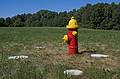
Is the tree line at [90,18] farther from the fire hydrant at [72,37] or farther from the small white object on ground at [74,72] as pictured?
the small white object on ground at [74,72]

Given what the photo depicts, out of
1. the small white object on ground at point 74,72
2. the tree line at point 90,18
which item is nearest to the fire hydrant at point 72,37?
the small white object on ground at point 74,72

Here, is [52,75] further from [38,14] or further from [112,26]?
[38,14]

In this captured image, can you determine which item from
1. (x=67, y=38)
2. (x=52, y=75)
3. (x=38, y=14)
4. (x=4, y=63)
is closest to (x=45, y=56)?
(x=67, y=38)

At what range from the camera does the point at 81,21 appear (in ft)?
260

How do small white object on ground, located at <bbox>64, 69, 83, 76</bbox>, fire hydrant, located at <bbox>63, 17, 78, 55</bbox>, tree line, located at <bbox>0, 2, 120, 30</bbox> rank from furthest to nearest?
tree line, located at <bbox>0, 2, 120, 30</bbox>, fire hydrant, located at <bbox>63, 17, 78, 55</bbox>, small white object on ground, located at <bbox>64, 69, 83, 76</bbox>

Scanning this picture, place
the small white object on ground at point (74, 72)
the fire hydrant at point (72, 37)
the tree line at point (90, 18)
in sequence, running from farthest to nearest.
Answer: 1. the tree line at point (90, 18)
2. the fire hydrant at point (72, 37)
3. the small white object on ground at point (74, 72)

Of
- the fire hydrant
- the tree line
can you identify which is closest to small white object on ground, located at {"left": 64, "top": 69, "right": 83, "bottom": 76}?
the fire hydrant

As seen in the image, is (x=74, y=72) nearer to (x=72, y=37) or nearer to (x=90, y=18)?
(x=72, y=37)

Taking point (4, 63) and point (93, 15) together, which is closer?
point (4, 63)

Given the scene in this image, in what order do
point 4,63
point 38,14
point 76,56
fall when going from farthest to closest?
point 38,14 → point 76,56 → point 4,63

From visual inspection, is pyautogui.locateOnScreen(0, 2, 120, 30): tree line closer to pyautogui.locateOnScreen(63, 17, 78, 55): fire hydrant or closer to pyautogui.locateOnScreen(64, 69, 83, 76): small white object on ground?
pyautogui.locateOnScreen(63, 17, 78, 55): fire hydrant

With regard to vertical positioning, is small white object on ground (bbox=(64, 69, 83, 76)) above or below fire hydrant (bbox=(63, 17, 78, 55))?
below

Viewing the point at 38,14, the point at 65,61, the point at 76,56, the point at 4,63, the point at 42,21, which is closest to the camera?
the point at 4,63

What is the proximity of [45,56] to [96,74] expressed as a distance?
3.14 m
